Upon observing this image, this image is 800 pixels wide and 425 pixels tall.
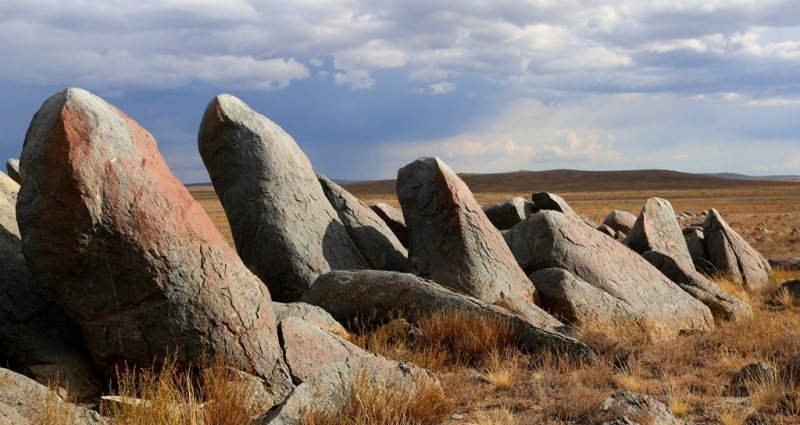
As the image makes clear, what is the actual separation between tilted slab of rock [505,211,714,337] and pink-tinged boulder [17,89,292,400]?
662cm

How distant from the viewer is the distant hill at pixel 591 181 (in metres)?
125

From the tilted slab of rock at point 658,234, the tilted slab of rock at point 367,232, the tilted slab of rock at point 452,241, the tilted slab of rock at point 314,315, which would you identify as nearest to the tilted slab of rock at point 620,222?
the tilted slab of rock at point 658,234

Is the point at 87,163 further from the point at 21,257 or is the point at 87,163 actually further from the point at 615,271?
the point at 615,271

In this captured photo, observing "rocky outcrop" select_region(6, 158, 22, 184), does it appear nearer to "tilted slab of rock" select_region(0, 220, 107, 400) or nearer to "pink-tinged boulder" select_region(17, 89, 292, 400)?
"tilted slab of rock" select_region(0, 220, 107, 400)

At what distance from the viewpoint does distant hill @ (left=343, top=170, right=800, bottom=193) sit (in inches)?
4926

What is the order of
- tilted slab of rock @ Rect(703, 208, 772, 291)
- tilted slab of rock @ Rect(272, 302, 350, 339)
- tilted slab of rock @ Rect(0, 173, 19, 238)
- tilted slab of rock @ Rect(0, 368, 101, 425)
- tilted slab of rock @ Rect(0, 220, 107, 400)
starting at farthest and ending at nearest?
tilted slab of rock @ Rect(703, 208, 772, 291), tilted slab of rock @ Rect(272, 302, 350, 339), tilted slab of rock @ Rect(0, 173, 19, 238), tilted slab of rock @ Rect(0, 220, 107, 400), tilted slab of rock @ Rect(0, 368, 101, 425)

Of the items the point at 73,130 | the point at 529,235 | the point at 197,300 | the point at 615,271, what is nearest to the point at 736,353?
the point at 615,271

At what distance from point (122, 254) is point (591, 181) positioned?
133 meters

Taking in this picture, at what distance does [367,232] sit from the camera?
13.5 metres

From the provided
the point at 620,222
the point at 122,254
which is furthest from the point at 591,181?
the point at 122,254

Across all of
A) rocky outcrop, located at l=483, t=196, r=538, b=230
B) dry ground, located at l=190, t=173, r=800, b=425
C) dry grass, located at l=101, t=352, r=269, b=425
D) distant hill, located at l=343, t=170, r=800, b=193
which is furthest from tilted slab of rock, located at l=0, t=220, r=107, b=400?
distant hill, located at l=343, t=170, r=800, b=193

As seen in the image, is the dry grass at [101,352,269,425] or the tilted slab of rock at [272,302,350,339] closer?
the dry grass at [101,352,269,425]

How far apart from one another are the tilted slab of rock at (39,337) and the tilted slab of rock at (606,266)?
7.82m

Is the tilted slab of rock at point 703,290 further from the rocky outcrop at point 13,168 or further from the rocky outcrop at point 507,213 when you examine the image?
the rocky outcrop at point 13,168
